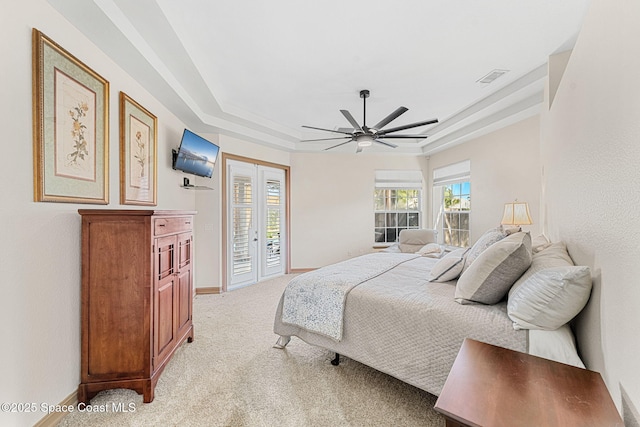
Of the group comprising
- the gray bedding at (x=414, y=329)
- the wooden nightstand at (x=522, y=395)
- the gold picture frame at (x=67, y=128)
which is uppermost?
the gold picture frame at (x=67, y=128)

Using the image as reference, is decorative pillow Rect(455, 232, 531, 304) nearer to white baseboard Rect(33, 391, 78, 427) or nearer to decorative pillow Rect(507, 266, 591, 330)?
decorative pillow Rect(507, 266, 591, 330)

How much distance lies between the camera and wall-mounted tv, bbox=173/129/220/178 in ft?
11.1

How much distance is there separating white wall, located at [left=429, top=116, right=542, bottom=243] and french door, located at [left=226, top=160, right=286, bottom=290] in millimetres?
3517

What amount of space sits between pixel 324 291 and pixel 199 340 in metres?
1.52

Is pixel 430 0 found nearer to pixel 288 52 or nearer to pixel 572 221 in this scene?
pixel 288 52

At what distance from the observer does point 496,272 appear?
1.66m

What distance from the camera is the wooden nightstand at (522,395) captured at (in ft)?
2.54

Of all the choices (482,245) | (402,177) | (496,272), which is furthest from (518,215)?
(402,177)

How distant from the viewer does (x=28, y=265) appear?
1534 mm

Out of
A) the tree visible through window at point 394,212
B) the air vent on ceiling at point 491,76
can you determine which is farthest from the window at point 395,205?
the air vent on ceiling at point 491,76

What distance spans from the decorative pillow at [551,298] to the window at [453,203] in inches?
149

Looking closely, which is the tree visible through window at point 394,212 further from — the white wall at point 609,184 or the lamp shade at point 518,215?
the white wall at point 609,184

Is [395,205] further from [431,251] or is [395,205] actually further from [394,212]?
[431,251]

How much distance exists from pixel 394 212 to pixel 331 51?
162 inches
